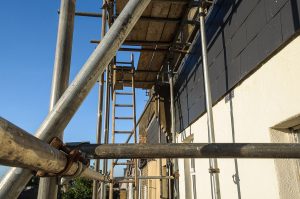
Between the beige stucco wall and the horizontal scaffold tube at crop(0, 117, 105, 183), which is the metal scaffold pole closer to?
the horizontal scaffold tube at crop(0, 117, 105, 183)

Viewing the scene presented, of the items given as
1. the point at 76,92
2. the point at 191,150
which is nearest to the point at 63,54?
the point at 76,92

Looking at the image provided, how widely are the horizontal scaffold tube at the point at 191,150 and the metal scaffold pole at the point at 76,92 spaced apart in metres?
0.22

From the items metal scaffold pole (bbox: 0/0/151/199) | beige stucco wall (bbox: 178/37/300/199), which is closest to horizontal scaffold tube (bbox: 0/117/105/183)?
metal scaffold pole (bbox: 0/0/151/199)

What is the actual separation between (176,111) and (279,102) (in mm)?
4861

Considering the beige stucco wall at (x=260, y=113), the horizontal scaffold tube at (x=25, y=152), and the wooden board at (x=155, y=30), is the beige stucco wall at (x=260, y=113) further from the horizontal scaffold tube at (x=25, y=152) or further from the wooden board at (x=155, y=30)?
the horizontal scaffold tube at (x=25, y=152)

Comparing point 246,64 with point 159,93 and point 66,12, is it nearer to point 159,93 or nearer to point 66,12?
point 66,12

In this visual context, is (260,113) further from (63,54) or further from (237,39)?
(63,54)

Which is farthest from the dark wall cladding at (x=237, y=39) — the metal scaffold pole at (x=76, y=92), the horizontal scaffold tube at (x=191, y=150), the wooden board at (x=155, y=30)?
the metal scaffold pole at (x=76, y=92)

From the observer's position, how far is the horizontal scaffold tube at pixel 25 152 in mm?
770

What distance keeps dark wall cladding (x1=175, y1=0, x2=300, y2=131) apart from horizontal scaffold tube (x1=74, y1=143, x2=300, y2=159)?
1.26 m

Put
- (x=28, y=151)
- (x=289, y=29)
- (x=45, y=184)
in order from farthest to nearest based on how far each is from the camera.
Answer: (x=289, y=29)
(x=45, y=184)
(x=28, y=151)

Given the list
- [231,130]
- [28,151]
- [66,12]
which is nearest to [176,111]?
[231,130]

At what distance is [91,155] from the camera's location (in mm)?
1493

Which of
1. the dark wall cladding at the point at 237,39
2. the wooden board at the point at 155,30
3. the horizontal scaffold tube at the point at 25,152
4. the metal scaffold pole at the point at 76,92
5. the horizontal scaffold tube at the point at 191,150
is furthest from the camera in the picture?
the wooden board at the point at 155,30
